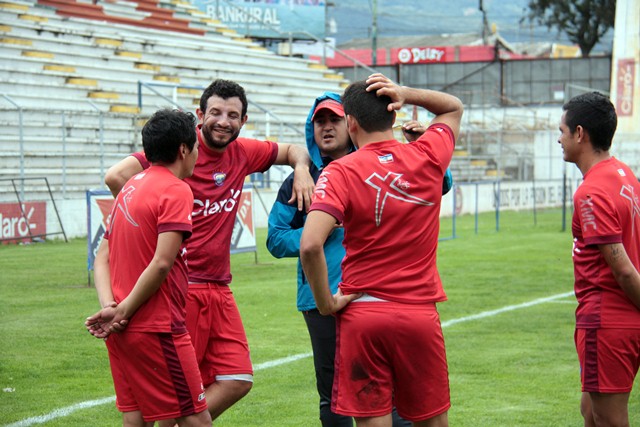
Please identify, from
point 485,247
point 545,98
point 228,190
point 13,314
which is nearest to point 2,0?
point 485,247

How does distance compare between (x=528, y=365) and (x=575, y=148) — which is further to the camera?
(x=528, y=365)

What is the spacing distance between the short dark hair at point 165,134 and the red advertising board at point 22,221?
52.3 ft

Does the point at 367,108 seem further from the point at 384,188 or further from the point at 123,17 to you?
the point at 123,17

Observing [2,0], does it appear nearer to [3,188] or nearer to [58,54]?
[58,54]

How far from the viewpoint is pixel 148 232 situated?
4652 millimetres

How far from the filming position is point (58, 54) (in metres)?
29.0

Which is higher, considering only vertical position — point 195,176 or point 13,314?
point 195,176

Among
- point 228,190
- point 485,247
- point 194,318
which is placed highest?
point 228,190

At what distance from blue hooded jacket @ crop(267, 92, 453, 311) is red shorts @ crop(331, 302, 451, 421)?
951mm

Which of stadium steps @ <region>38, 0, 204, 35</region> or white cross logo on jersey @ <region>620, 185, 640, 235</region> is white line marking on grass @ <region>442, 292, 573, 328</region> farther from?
stadium steps @ <region>38, 0, 204, 35</region>

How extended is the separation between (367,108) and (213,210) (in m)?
1.52

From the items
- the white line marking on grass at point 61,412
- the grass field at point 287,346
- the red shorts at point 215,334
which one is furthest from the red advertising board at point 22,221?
the red shorts at point 215,334

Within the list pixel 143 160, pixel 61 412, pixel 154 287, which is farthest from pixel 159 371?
pixel 61 412

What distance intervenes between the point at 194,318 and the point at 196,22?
35413 millimetres
